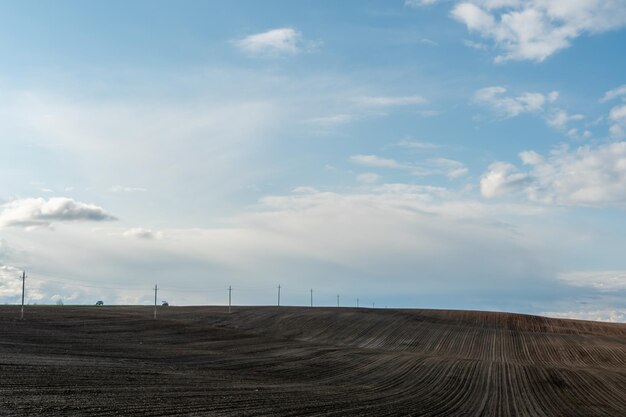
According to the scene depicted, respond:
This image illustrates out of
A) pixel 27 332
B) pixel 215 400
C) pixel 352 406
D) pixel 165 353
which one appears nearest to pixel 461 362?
pixel 165 353

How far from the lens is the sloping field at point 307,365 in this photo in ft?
84.9

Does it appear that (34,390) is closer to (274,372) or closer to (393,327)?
(274,372)

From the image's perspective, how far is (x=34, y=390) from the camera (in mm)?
24219

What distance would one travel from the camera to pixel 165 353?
1817 inches

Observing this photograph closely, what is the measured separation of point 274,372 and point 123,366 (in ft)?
31.9

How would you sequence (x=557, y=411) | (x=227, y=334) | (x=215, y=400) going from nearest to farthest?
(x=215, y=400) → (x=557, y=411) → (x=227, y=334)

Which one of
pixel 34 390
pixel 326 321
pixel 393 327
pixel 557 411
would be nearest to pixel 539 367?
pixel 557 411

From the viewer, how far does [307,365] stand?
149 feet

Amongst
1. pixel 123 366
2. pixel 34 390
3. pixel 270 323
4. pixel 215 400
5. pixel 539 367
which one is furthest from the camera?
pixel 270 323

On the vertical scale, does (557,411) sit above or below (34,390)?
below

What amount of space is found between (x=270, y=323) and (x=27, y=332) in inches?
1117

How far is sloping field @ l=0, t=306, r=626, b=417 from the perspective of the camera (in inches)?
1019

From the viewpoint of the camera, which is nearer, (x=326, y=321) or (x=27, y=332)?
(x=27, y=332)

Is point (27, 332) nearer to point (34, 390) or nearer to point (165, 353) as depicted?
point (165, 353)
